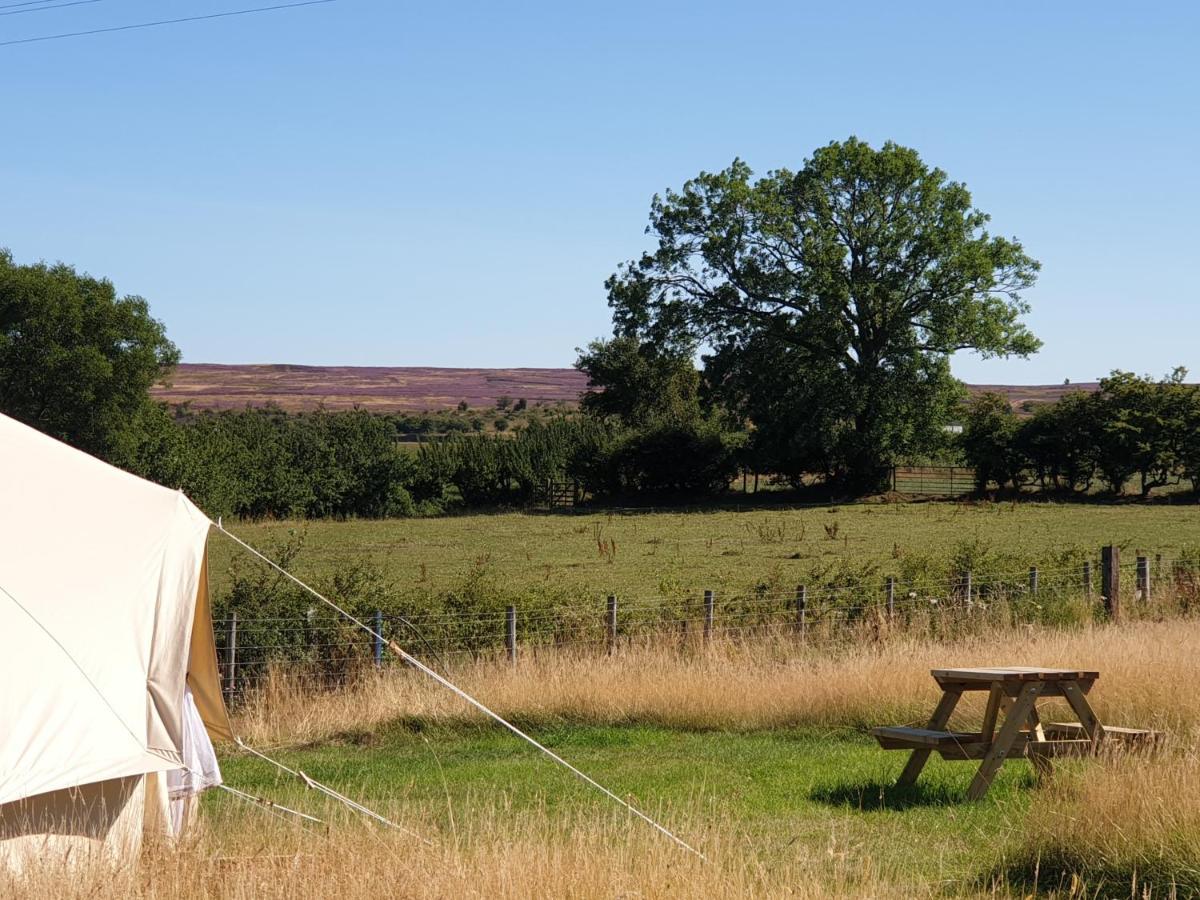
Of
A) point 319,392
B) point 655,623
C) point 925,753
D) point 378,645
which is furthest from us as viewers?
point 319,392

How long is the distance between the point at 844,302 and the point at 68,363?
95.1 feet

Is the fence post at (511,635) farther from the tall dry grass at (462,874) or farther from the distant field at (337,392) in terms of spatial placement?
the distant field at (337,392)

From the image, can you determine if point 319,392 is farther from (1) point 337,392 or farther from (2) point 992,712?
(2) point 992,712

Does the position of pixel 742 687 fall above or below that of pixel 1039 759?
below

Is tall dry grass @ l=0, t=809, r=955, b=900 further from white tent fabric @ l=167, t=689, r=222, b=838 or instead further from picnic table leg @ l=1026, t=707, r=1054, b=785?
picnic table leg @ l=1026, t=707, r=1054, b=785

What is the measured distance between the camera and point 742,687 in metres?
12.2

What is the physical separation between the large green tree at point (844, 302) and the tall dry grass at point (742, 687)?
3964cm

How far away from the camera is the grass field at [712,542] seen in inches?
1057

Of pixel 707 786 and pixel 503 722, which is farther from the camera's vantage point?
pixel 707 786

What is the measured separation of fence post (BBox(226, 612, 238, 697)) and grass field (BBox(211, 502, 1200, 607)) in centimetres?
642

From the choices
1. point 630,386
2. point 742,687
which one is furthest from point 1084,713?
point 630,386

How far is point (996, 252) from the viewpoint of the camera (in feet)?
178

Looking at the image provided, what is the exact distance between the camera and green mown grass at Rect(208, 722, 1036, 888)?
7.38 metres

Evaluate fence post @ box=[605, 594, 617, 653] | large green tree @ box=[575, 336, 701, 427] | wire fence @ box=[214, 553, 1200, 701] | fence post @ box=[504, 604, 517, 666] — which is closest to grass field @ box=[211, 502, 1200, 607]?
wire fence @ box=[214, 553, 1200, 701]
